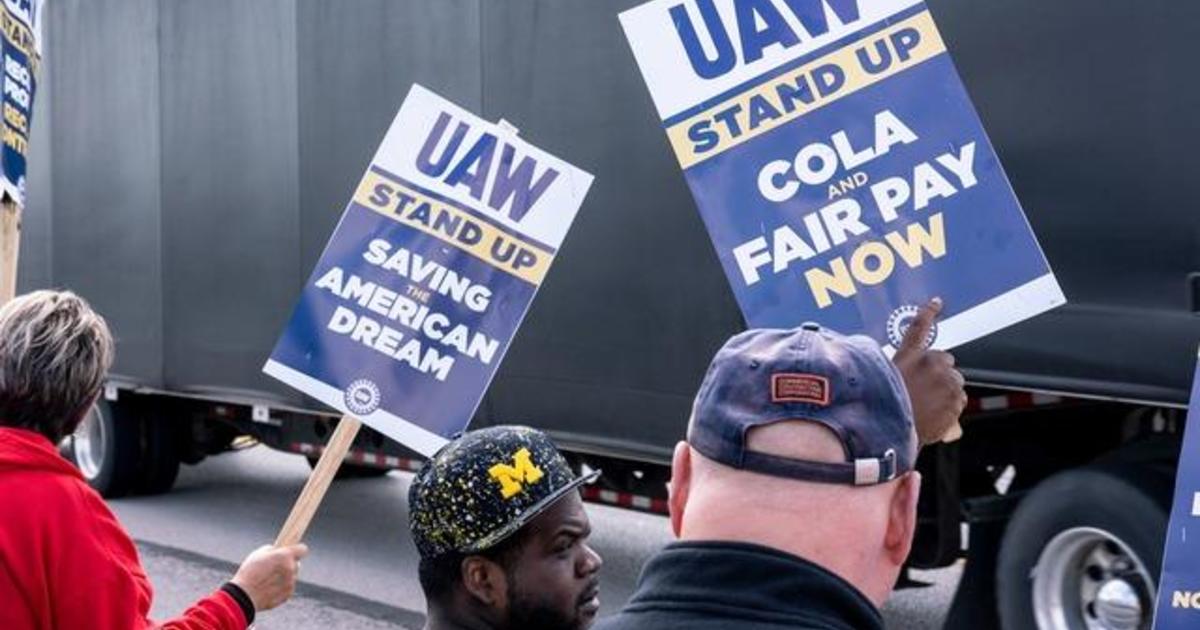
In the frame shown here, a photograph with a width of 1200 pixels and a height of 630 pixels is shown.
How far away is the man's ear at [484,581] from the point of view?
2615mm

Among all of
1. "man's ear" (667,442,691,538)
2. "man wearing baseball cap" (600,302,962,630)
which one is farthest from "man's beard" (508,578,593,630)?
"man wearing baseball cap" (600,302,962,630)

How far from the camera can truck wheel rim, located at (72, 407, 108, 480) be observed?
10867 millimetres

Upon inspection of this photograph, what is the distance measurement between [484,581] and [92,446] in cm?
908

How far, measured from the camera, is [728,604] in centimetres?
157

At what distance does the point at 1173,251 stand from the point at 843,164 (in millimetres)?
1743

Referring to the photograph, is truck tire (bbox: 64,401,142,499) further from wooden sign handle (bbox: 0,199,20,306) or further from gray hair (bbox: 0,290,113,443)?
gray hair (bbox: 0,290,113,443)

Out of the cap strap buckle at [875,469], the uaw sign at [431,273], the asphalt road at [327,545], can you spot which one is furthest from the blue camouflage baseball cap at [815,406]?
the asphalt road at [327,545]

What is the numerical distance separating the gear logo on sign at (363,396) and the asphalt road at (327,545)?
346 centimetres

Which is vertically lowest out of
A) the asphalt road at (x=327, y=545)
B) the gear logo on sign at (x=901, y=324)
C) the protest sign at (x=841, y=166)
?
the asphalt road at (x=327, y=545)

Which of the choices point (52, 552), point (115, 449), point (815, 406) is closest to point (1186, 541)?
point (815, 406)

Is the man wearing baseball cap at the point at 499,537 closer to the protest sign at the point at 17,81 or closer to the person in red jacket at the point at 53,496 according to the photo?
the person in red jacket at the point at 53,496

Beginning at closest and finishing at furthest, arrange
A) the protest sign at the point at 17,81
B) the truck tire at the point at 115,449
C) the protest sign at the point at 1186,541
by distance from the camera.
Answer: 1. the protest sign at the point at 1186,541
2. the protest sign at the point at 17,81
3. the truck tire at the point at 115,449

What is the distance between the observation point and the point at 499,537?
2.61 meters

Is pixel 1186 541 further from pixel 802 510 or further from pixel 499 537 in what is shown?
pixel 802 510
